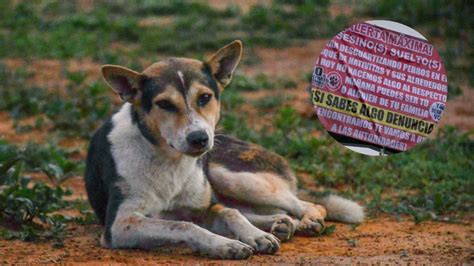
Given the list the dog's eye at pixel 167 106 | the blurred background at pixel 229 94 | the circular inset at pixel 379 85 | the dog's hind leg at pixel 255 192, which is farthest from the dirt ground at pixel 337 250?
the dog's eye at pixel 167 106

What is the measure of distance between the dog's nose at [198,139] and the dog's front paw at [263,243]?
2.33 feet

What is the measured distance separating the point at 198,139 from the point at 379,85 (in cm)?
126

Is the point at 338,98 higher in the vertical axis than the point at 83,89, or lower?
higher

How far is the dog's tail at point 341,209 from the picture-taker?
7625 mm

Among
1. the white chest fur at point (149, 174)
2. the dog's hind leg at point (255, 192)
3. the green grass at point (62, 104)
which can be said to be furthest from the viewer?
the green grass at point (62, 104)

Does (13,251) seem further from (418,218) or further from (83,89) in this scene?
(83,89)

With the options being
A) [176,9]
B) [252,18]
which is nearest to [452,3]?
[252,18]

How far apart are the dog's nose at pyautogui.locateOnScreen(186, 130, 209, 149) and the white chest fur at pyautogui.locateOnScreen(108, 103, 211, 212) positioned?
57 cm

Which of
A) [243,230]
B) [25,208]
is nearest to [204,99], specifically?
[243,230]

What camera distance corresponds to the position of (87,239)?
705cm

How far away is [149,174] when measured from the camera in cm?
685

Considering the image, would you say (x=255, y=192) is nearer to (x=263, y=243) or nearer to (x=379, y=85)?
(x=263, y=243)

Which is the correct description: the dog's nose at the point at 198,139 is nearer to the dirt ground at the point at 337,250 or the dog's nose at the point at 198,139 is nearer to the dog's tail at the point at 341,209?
the dirt ground at the point at 337,250

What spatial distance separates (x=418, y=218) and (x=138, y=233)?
219 centimetres
